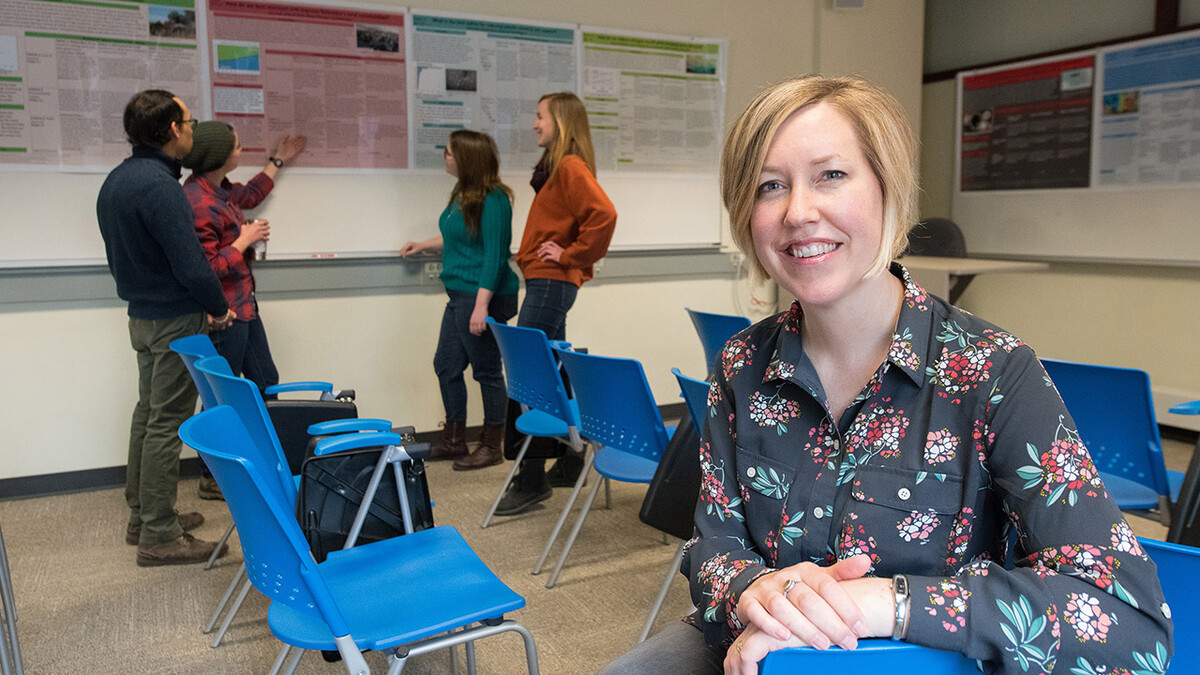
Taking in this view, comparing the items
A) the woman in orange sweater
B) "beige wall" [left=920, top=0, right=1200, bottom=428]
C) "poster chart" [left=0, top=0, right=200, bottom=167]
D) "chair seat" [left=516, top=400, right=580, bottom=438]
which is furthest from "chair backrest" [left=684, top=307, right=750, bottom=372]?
"beige wall" [left=920, top=0, right=1200, bottom=428]

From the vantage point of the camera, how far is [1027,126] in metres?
5.50

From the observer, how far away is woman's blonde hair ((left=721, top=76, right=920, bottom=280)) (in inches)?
42.6

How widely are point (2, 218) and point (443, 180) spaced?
6.42 ft

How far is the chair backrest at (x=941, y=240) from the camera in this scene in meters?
5.40

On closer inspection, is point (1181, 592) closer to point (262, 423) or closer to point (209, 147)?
point (262, 423)

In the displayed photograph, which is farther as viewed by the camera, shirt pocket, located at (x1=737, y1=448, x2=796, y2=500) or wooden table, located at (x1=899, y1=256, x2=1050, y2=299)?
wooden table, located at (x1=899, y1=256, x2=1050, y2=299)

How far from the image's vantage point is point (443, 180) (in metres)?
4.55

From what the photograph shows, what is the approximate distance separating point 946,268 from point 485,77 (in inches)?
104

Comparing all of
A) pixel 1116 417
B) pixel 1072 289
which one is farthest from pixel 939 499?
pixel 1072 289

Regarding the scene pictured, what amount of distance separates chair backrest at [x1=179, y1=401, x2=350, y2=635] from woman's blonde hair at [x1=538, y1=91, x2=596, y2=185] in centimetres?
234

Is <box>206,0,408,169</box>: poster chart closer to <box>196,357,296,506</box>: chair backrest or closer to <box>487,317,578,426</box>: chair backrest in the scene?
<box>487,317,578,426</box>: chair backrest

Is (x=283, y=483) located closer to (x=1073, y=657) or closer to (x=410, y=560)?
(x=410, y=560)

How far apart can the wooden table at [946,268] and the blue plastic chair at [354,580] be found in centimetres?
321

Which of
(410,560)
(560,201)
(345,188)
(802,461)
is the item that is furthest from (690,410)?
(345,188)
